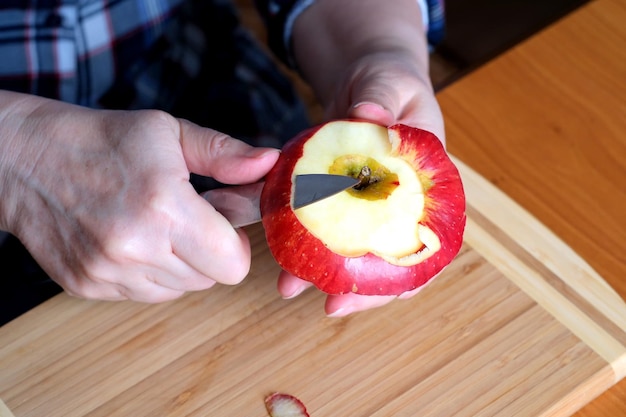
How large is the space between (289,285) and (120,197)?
0.19m

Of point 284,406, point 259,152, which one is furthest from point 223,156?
point 284,406

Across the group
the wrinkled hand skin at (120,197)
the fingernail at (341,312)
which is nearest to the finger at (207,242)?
the wrinkled hand skin at (120,197)

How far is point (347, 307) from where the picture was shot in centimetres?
80

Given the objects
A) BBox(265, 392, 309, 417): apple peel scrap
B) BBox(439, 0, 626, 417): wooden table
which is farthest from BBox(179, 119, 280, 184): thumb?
BBox(439, 0, 626, 417): wooden table

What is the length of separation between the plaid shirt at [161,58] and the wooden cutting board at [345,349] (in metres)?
0.35

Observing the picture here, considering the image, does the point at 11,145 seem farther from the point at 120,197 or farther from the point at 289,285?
the point at 289,285

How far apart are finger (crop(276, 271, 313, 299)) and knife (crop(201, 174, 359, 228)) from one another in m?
0.07

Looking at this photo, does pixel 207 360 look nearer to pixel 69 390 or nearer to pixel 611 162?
pixel 69 390

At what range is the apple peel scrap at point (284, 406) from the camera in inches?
29.9

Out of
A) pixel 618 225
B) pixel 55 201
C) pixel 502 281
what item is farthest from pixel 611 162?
pixel 55 201

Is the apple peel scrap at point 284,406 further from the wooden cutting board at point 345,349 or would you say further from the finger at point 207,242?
the finger at point 207,242

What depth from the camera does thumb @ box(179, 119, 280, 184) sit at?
29.8 inches

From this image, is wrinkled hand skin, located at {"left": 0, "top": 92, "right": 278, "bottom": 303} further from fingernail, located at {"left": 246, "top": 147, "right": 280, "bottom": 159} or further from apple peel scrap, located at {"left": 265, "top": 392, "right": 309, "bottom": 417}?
apple peel scrap, located at {"left": 265, "top": 392, "right": 309, "bottom": 417}

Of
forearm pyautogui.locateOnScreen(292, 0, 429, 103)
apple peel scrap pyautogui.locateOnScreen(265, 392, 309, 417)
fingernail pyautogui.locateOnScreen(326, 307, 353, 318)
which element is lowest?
apple peel scrap pyautogui.locateOnScreen(265, 392, 309, 417)
